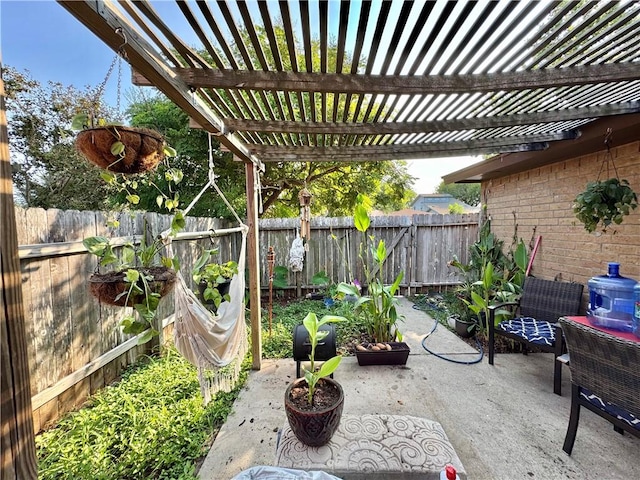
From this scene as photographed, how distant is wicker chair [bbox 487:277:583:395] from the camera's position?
2498 millimetres

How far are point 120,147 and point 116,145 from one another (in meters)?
0.02

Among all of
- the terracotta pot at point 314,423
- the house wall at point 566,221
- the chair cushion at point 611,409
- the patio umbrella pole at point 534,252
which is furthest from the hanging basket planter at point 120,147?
the patio umbrella pole at point 534,252

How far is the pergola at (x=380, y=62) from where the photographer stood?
0.94 metres

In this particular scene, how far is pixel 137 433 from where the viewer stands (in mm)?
1953

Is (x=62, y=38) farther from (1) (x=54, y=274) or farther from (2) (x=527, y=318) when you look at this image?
(2) (x=527, y=318)

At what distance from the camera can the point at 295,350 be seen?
2520 millimetres

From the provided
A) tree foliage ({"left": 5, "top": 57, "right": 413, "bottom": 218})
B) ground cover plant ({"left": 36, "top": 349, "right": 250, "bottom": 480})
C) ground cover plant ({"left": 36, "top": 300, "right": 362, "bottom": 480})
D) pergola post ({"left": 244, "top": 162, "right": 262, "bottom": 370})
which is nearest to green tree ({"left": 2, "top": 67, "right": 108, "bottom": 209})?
tree foliage ({"left": 5, "top": 57, "right": 413, "bottom": 218})

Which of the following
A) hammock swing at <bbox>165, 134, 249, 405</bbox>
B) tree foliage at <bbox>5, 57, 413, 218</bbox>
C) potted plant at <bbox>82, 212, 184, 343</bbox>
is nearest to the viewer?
potted plant at <bbox>82, 212, 184, 343</bbox>

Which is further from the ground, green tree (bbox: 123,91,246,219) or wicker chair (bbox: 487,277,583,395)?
green tree (bbox: 123,91,246,219)

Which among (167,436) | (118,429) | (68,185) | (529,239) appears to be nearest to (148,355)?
(118,429)

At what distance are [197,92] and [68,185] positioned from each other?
6903mm

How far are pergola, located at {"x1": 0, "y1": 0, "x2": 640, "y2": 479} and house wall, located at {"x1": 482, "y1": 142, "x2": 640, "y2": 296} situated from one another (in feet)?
3.72

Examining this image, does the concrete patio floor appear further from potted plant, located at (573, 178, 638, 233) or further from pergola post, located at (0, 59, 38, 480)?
potted plant, located at (573, 178, 638, 233)

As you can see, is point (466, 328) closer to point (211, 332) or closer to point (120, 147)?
point (211, 332)
